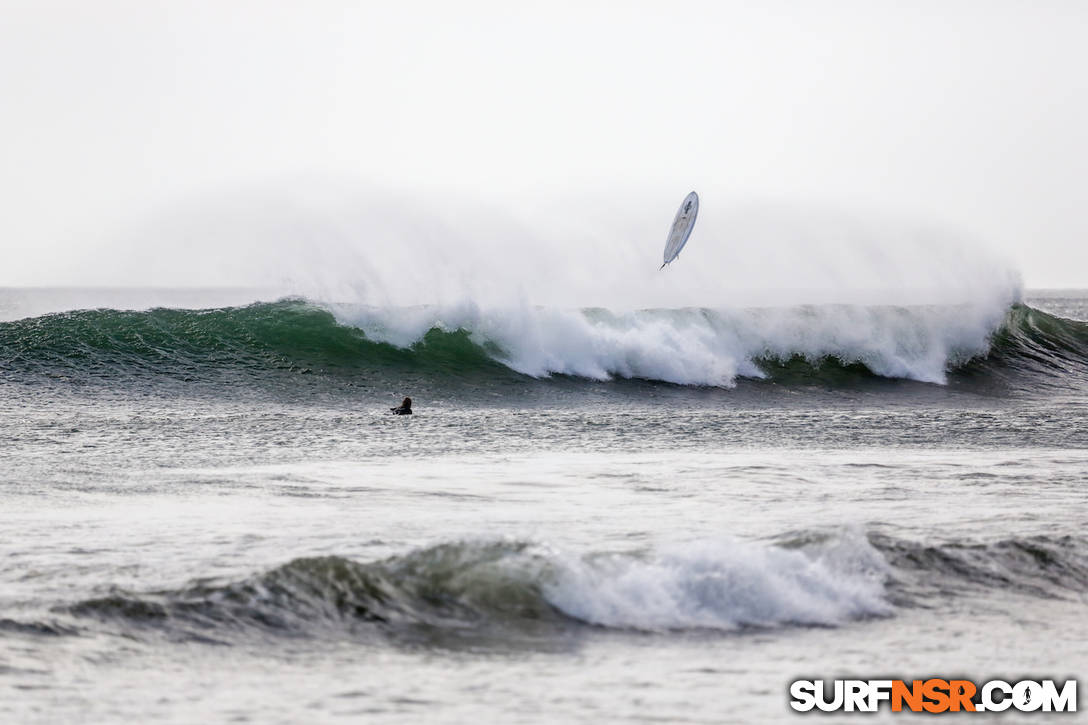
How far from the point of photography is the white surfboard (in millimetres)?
22184

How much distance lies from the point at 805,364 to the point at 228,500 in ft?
55.2

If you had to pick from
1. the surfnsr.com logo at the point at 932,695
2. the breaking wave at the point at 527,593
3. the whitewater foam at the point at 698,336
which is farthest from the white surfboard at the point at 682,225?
the surfnsr.com logo at the point at 932,695

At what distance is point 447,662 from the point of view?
5.94 meters

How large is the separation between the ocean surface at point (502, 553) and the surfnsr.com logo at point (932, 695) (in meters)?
0.12

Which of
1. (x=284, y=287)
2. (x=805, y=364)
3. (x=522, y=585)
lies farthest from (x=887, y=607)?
(x=284, y=287)

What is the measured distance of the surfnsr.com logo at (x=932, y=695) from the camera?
5367mm

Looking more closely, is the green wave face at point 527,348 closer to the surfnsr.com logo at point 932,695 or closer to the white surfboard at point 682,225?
the white surfboard at point 682,225

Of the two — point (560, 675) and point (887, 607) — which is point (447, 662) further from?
Answer: point (887, 607)

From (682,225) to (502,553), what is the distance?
16.2m

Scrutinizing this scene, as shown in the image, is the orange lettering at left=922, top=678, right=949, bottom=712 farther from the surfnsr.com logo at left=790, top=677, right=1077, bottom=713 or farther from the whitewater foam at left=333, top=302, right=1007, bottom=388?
the whitewater foam at left=333, top=302, right=1007, bottom=388

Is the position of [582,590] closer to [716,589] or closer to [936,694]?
[716,589]

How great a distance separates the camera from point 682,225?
75.4 ft

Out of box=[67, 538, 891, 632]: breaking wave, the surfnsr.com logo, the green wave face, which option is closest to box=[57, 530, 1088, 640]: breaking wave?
box=[67, 538, 891, 632]: breaking wave

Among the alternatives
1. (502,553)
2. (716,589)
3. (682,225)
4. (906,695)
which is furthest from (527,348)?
(906,695)
